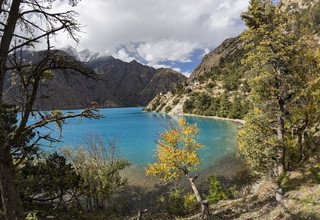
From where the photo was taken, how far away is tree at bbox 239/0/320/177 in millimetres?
23844

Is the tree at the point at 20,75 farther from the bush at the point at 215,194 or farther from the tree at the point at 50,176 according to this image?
the bush at the point at 215,194

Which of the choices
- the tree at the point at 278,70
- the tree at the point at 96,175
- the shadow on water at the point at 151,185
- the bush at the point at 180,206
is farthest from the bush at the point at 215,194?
the tree at the point at 96,175

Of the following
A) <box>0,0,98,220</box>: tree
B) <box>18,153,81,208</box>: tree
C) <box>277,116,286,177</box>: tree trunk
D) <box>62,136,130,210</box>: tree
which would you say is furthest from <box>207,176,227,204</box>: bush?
<box>0,0,98,220</box>: tree

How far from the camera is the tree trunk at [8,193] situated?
24.4 ft

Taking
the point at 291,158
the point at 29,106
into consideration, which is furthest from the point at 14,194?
the point at 291,158

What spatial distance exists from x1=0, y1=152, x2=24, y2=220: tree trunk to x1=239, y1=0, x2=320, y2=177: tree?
780 inches

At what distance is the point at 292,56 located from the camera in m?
24.0

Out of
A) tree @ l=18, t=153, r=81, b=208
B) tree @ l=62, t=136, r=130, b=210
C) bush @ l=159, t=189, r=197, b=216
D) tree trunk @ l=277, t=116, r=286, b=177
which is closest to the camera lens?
tree trunk @ l=277, t=116, r=286, b=177

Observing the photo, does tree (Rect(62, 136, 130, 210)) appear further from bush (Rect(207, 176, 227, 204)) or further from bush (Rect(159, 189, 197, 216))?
bush (Rect(207, 176, 227, 204))

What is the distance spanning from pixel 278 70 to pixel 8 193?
21290 millimetres

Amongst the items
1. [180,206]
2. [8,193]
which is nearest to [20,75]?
[8,193]

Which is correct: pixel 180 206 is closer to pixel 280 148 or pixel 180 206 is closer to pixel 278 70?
pixel 280 148

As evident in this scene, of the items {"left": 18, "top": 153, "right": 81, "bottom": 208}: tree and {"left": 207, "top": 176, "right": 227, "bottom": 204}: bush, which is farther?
{"left": 207, "top": 176, "right": 227, "bottom": 204}: bush

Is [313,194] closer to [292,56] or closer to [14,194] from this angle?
[292,56]
